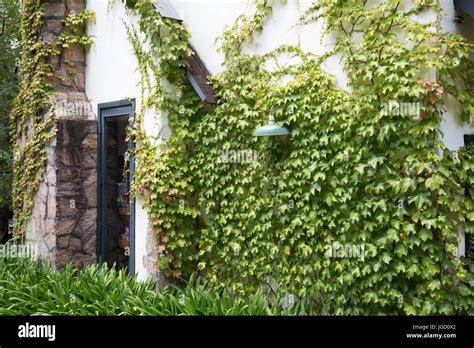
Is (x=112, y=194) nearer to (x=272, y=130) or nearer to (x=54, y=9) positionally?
(x=54, y=9)

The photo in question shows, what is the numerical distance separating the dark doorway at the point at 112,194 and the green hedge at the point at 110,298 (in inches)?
41.3

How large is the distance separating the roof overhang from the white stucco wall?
10cm

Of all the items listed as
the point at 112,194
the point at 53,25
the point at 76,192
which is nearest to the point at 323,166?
the point at 112,194

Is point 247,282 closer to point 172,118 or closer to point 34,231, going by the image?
point 172,118

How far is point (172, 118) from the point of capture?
5.89 m

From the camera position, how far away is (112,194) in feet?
24.2

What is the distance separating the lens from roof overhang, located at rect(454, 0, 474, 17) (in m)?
4.03

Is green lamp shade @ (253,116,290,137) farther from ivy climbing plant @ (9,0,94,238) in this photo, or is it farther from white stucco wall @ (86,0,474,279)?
ivy climbing plant @ (9,0,94,238)

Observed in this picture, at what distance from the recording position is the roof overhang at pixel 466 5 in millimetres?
4031

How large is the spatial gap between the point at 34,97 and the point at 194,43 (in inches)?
112

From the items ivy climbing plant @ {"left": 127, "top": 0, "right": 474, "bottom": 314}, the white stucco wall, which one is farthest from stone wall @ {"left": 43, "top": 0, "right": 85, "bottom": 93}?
ivy climbing plant @ {"left": 127, "top": 0, "right": 474, "bottom": 314}

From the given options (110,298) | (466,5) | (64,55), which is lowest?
A: (110,298)

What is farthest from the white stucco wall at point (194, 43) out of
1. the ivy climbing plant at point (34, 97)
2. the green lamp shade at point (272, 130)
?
the green lamp shade at point (272, 130)
